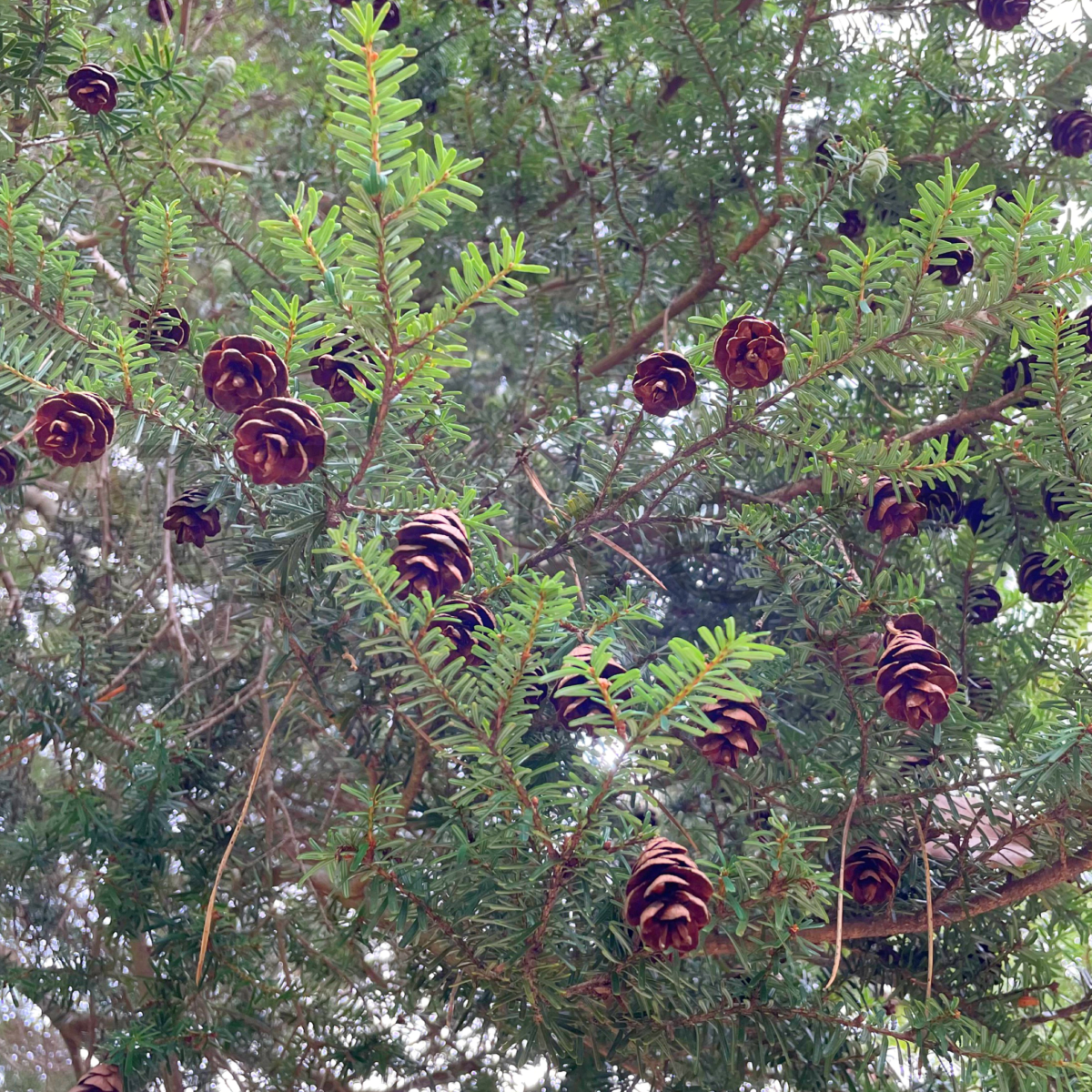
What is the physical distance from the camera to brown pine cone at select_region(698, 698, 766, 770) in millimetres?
785

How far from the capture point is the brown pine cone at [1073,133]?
1.36m

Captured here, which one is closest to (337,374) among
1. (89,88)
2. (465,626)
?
(465,626)

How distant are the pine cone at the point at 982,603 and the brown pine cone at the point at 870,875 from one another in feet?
1.14

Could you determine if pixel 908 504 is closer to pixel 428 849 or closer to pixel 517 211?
pixel 428 849

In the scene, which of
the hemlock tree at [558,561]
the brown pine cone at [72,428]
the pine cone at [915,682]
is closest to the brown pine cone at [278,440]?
the hemlock tree at [558,561]

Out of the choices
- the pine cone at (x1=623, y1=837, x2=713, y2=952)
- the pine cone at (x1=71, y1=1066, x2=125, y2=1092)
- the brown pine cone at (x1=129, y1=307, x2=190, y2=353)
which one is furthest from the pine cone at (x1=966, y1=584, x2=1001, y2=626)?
the pine cone at (x1=71, y1=1066, x2=125, y2=1092)

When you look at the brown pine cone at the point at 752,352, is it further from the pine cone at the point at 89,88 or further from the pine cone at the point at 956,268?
the pine cone at the point at 89,88

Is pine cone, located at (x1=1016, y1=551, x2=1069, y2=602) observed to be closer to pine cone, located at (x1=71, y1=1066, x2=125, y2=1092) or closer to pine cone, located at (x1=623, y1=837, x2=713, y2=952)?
pine cone, located at (x1=623, y1=837, x2=713, y2=952)

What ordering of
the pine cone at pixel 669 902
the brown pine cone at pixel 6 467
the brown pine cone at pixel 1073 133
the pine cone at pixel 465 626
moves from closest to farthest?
the pine cone at pixel 669 902, the pine cone at pixel 465 626, the brown pine cone at pixel 6 467, the brown pine cone at pixel 1073 133

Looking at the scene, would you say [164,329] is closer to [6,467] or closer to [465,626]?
[6,467]

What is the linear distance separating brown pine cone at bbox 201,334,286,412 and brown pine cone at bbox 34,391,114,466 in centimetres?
10

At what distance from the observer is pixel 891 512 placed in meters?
0.96

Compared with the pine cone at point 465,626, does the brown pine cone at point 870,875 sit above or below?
below

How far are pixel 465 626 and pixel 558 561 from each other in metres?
0.42
